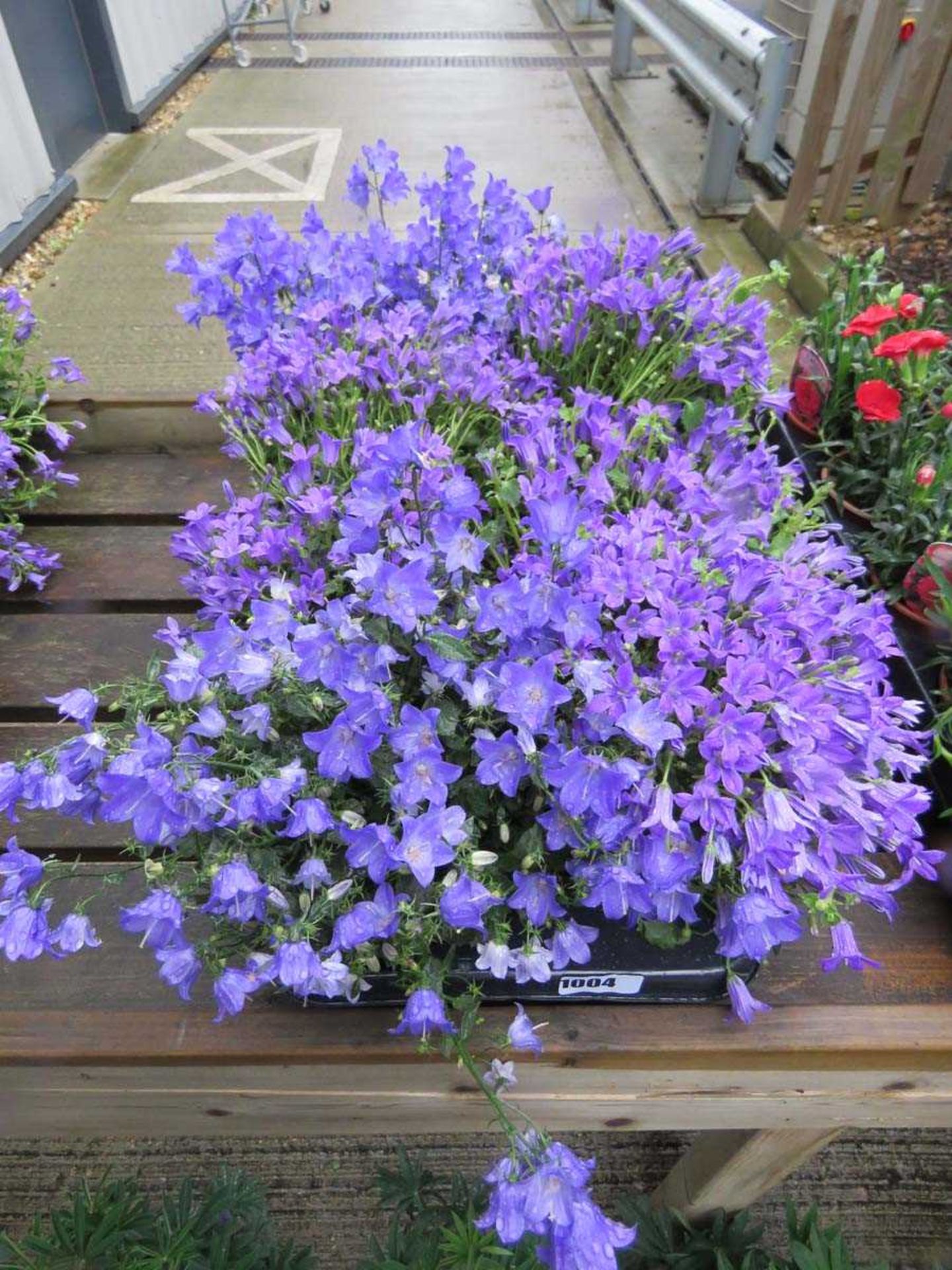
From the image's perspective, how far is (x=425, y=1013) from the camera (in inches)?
30.7

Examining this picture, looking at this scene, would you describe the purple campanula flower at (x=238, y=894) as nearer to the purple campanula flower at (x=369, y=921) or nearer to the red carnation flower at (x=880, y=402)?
the purple campanula flower at (x=369, y=921)

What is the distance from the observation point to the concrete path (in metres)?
3.24

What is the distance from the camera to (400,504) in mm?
909

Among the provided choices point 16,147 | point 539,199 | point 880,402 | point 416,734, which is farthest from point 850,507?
point 16,147

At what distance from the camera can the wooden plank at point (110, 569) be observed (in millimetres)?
1524

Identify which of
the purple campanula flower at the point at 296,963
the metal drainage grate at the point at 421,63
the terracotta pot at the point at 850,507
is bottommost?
the metal drainage grate at the point at 421,63

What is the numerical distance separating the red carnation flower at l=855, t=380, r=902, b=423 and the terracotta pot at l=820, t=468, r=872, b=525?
4.6 inches

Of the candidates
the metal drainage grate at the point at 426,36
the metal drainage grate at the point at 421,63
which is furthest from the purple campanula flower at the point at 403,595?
the metal drainage grate at the point at 426,36

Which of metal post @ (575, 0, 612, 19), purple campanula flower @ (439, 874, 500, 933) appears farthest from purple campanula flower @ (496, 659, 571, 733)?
metal post @ (575, 0, 612, 19)

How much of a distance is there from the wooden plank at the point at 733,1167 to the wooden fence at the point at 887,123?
10.1 ft

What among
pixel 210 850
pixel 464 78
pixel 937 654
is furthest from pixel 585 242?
pixel 464 78

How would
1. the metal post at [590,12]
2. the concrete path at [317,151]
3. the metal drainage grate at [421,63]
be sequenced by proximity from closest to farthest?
the concrete path at [317,151], the metal drainage grate at [421,63], the metal post at [590,12]

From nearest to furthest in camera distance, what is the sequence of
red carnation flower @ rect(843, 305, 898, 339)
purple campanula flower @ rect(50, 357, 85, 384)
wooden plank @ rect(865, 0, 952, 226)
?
1. red carnation flower @ rect(843, 305, 898, 339)
2. purple campanula flower @ rect(50, 357, 85, 384)
3. wooden plank @ rect(865, 0, 952, 226)

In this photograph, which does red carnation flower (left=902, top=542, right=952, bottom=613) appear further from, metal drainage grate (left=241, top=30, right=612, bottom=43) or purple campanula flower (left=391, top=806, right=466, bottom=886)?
metal drainage grate (left=241, top=30, right=612, bottom=43)
